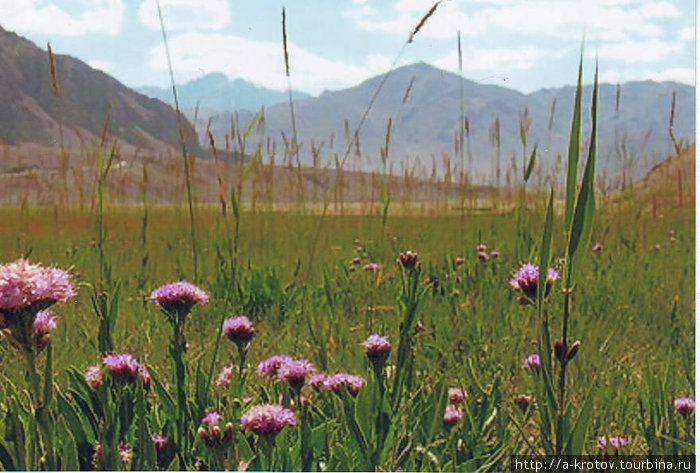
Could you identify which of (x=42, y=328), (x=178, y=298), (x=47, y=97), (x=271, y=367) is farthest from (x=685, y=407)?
(x=47, y=97)

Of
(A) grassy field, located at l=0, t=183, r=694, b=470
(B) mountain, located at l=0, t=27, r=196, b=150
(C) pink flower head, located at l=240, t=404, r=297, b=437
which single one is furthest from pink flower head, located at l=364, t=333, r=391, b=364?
(B) mountain, located at l=0, t=27, r=196, b=150

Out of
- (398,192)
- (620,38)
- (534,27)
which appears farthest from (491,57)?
(398,192)

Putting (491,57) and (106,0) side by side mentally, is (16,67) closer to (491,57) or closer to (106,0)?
(106,0)

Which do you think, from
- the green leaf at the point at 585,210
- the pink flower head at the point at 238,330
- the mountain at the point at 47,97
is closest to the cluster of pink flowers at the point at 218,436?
the pink flower head at the point at 238,330

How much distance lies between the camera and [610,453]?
1.03 meters

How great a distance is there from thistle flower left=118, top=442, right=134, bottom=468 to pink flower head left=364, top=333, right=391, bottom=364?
0.93 ft

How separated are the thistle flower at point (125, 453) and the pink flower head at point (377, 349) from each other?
28 centimetres

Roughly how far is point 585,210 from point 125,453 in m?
0.56

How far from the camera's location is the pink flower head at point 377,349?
0.95 metres

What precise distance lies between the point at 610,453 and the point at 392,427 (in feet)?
0.98

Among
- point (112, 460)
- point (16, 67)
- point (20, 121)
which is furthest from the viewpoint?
point (16, 67)

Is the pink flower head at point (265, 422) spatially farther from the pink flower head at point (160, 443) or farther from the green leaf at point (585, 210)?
the green leaf at point (585, 210)

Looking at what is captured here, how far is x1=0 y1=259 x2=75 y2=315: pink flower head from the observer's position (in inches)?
28.3

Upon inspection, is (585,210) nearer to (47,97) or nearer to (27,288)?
(27,288)
